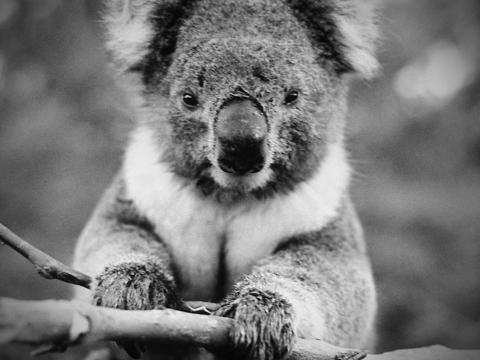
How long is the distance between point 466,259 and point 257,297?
2292 millimetres

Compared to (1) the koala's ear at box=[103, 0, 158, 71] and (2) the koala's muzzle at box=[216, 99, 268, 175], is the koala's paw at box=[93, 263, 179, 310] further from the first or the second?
(1) the koala's ear at box=[103, 0, 158, 71]

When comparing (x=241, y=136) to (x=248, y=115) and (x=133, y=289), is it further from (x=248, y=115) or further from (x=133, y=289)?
(x=133, y=289)

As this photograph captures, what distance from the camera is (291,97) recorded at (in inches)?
92.0

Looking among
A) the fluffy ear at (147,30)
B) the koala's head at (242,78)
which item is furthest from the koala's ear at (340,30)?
the fluffy ear at (147,30)

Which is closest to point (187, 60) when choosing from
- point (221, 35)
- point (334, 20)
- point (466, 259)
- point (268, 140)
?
point (221, 35)

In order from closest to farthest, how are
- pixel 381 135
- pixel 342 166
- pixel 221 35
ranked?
pixel 221 35 < pixel 342 166 < pixel 381 135

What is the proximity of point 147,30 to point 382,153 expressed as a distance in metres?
2.08

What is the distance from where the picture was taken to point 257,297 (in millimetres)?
2002

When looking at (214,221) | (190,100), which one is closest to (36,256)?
(190,100)

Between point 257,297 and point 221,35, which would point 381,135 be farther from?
point 257,297

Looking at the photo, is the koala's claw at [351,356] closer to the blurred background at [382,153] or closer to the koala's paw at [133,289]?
the koala's paw at [133,289]

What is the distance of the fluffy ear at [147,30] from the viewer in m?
2.61

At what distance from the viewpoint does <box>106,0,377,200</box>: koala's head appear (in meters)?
2.20

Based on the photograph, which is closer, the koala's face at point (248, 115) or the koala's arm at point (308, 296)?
the koala's arm at point (308, 296)
